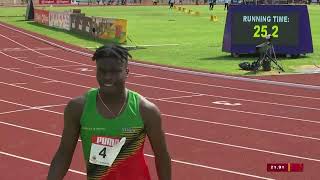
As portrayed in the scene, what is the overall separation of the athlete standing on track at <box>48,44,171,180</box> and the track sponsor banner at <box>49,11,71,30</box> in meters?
33.7

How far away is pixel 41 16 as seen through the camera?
43.8 metres

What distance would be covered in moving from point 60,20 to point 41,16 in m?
6.26

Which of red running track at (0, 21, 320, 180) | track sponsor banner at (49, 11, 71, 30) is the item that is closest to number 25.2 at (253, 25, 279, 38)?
red running track at (0, 21, 320, 180)

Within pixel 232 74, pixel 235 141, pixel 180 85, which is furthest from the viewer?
pixel 232 74

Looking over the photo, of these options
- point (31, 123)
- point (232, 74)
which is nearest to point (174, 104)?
point (31, 123)

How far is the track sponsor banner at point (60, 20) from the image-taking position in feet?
120

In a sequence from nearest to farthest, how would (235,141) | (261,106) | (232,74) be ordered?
1. (235,141)
2. (261,106)
3. (232,74)

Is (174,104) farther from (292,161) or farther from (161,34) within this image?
(161,34)

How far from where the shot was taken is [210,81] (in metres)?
16.4

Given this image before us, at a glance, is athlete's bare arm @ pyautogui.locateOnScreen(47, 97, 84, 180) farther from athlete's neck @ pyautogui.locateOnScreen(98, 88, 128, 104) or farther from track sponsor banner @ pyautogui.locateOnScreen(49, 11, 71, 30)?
track sponsor banner @ pyautogui.locateOnScreen(49, 11, 71, 30)

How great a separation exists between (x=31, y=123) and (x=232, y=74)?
826 centimetres

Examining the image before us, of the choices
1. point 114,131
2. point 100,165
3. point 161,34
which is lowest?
point 161,34

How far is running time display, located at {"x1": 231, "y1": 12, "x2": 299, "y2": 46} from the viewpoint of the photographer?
2150cm

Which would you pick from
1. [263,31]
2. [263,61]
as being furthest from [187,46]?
[263,61]
